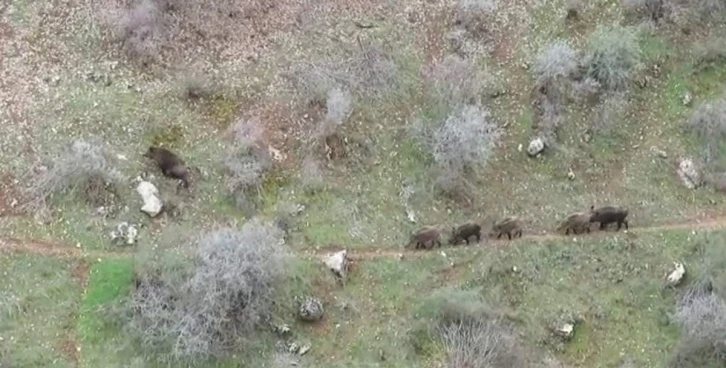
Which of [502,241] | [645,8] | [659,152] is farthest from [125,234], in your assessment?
[645,8]

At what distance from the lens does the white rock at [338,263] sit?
21859mm

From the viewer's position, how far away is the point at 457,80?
25047 millimetres

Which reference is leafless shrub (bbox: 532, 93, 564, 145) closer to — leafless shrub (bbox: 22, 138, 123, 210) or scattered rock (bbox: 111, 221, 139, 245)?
scattered rock (bbox: 111, 221, 139, 245)

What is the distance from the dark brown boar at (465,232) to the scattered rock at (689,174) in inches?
216

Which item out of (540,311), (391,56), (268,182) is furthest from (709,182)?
(268,182)

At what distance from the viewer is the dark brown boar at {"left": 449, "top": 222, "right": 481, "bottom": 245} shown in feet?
73.5

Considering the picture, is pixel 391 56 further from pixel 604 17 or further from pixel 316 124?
pixel 604 17

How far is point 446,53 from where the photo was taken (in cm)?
2614

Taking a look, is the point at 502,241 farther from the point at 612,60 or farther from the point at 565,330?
the point at 612,60

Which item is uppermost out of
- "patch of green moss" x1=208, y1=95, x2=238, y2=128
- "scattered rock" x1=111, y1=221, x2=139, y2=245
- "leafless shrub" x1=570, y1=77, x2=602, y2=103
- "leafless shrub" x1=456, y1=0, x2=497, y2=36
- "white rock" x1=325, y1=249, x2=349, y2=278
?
"leafless shrub" x1=456, y1=0, x2=497, y2=36

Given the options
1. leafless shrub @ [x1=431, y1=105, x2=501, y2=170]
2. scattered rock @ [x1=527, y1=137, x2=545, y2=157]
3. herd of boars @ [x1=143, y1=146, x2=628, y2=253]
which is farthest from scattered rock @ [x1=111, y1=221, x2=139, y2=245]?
scattered rock @ [x1=527, y1=137, x2=545, y2=157]

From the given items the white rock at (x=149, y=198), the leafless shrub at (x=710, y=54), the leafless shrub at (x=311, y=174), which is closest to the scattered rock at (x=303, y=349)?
the leafless shrub at (x=311, y=174)

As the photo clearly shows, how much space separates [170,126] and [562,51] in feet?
32.6

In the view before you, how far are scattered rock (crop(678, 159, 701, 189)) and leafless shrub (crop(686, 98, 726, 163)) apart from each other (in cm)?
47
